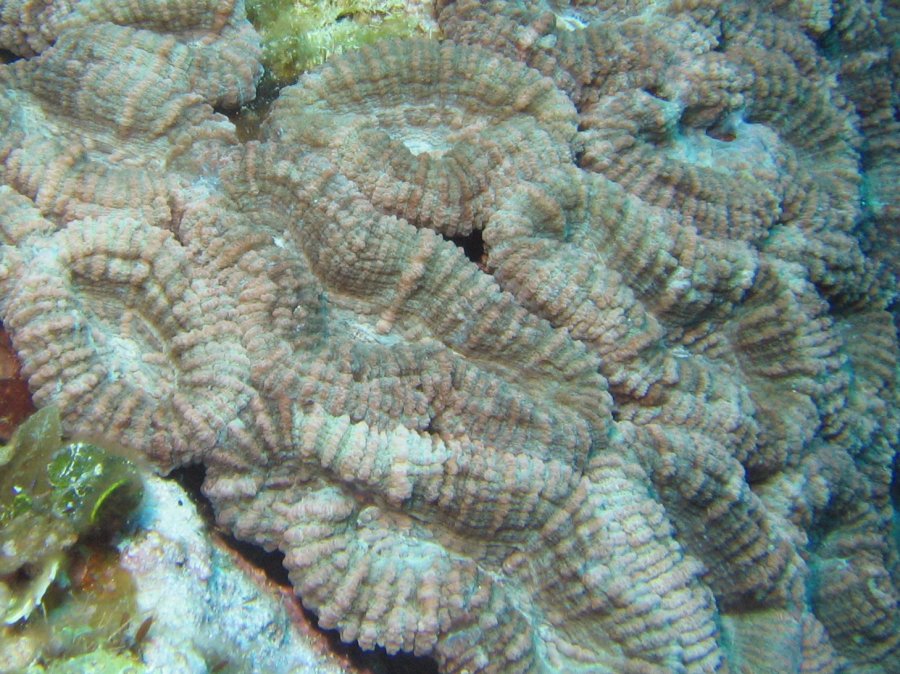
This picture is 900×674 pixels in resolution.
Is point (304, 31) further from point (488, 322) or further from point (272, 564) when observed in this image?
point (272, 564)

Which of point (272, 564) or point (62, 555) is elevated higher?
point (62, 555)

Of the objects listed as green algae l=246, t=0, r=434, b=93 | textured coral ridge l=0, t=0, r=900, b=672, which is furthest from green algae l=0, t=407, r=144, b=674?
Result: green algae l=246, t=0, r=434, b=93

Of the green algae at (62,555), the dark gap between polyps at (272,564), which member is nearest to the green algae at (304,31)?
the dark gap between polyps at (272,564)

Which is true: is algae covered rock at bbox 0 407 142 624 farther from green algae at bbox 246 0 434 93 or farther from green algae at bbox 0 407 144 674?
green algae at bbox 246 0 434 93

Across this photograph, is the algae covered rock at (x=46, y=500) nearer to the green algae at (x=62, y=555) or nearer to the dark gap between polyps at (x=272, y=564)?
the green algae at (x=62, y=555)

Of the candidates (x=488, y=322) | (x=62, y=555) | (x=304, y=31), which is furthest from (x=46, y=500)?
(x=304, y=31)

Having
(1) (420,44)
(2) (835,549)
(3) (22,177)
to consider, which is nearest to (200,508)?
(3) (22,177)

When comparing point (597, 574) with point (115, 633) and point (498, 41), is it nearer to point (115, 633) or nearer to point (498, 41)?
point (115, 633)
